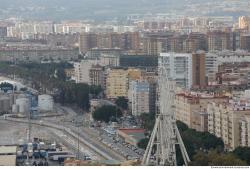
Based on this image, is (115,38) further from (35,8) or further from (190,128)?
(190,128)

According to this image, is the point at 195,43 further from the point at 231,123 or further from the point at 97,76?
the point at 231,123

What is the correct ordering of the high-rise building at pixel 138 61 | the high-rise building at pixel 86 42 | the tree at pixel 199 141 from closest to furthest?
the tree at pixel 199 141 < the high-rise building at pixel 138 61 < the high-rise building at pixel 86 42

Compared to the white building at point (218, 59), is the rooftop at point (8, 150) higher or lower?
lower

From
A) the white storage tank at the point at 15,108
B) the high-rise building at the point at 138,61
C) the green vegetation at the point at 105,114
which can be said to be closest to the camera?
the green vegetation at the point at 105,114

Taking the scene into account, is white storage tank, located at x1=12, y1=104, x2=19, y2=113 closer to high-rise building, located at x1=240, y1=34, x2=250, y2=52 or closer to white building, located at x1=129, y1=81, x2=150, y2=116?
white building, located at x1=129, y1=81, x2=150, y2=116

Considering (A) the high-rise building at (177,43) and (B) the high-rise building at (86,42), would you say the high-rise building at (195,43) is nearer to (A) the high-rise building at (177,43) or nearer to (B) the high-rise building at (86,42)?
(A) the high-rise building at (177,43)

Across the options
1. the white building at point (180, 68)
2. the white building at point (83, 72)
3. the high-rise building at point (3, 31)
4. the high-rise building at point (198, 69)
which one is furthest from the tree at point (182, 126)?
the high-rise building at point (3, 31)

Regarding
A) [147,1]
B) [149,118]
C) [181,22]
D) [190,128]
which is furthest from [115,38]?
[190,128]
